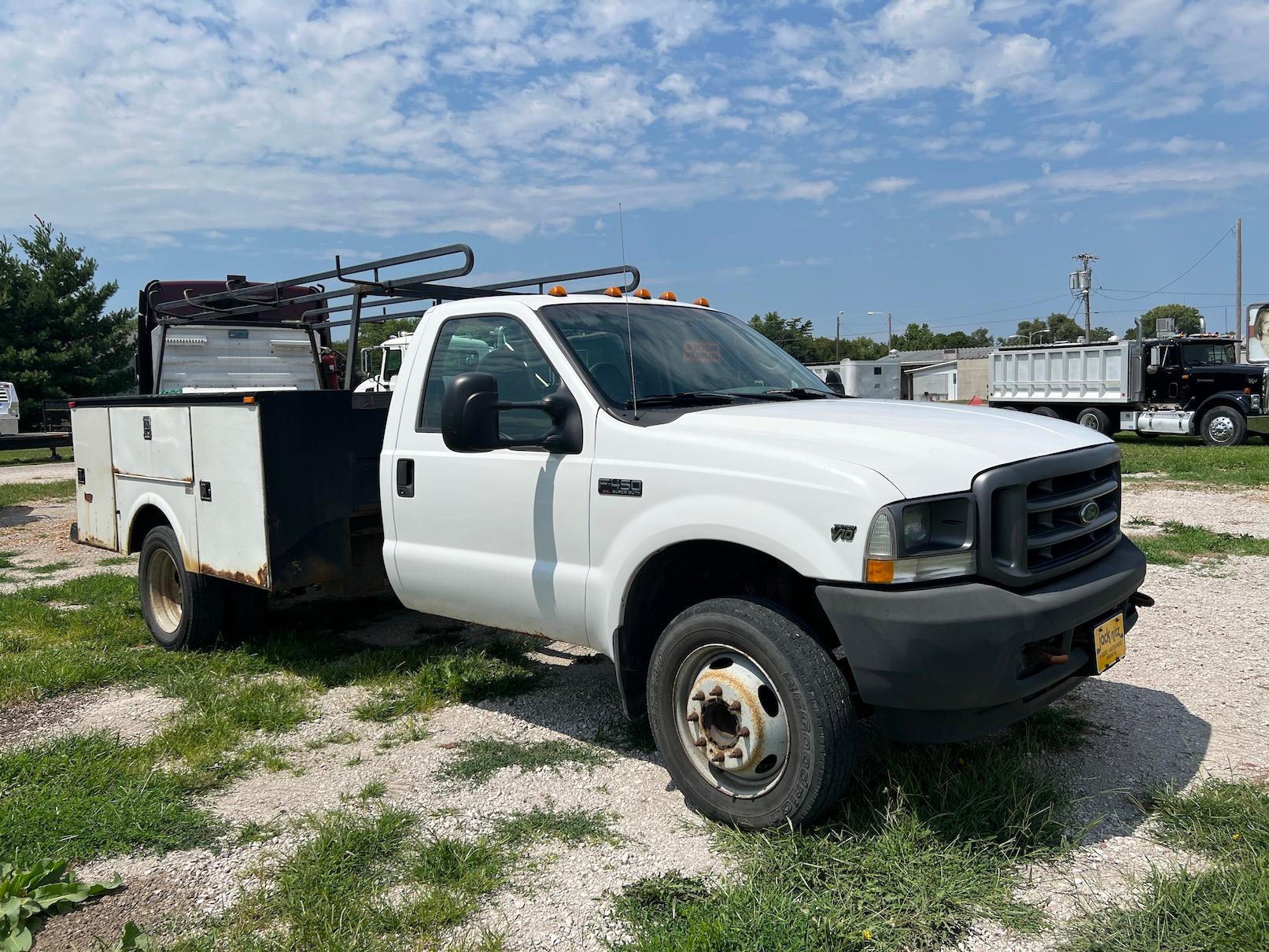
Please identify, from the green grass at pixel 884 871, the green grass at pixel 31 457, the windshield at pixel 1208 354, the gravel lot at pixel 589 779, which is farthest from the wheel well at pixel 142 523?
the windshield at pixel 1208 354

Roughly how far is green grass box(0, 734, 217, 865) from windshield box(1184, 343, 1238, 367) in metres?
24.1

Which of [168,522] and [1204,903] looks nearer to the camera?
[1204,903]

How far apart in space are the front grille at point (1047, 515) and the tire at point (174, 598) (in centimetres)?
Answer: 470

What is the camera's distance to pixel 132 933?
2.92 metres

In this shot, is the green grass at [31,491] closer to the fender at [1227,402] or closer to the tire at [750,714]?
the tire at [750,714]

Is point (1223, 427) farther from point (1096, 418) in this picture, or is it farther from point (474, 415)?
point (474, 415)

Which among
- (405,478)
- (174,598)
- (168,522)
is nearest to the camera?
(405,478)

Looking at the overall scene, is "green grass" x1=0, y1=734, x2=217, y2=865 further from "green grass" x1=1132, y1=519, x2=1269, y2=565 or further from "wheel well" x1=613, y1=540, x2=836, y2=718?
"green grass" x1=1132, y1=519, x2=1269, y2=565

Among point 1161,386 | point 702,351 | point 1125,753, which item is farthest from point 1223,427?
point 702,351

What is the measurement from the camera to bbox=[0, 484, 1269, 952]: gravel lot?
3.17 meters

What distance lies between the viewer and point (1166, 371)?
75.2ft

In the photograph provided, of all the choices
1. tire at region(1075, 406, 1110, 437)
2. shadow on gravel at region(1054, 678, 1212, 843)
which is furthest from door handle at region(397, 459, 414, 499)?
tire at region(1075, 406, 1110, 437)

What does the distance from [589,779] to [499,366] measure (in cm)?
188

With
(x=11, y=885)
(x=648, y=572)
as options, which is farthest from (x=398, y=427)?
(x=11, y=885)
